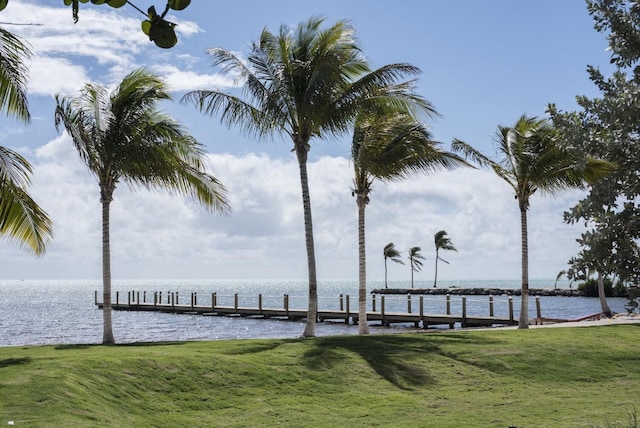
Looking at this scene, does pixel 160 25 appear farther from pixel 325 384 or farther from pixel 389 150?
pixel 389 150

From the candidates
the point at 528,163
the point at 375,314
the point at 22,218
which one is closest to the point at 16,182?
the point at 22,218

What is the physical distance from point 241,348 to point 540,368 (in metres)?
6.48

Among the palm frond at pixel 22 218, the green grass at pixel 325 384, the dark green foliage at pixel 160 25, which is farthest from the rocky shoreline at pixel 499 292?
the dark green foliage at pixel 160 25

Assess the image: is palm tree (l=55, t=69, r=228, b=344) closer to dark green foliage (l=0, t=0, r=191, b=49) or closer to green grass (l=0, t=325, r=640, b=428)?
green grass (l=0, t=325, r=640, b=428)

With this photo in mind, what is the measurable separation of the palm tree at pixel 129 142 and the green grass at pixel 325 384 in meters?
4.41

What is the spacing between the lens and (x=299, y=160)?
67.1 ft

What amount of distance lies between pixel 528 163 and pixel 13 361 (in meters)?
16.5

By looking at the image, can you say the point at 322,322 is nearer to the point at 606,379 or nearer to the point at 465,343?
the point at 465,343

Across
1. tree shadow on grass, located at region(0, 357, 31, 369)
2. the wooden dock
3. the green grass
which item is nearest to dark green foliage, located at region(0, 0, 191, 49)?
the green grass

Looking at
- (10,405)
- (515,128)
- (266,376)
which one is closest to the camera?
(10,405)

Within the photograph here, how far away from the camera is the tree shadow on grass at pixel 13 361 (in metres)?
12.3

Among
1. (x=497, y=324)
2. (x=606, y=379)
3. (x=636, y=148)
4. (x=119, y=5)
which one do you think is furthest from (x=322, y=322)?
(x=119, y=5)

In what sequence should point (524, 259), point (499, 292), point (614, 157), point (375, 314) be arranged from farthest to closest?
point (499, 292) → point (375, 314) → point (524, 259) → point (614, 157)

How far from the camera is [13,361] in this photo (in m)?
12.6
